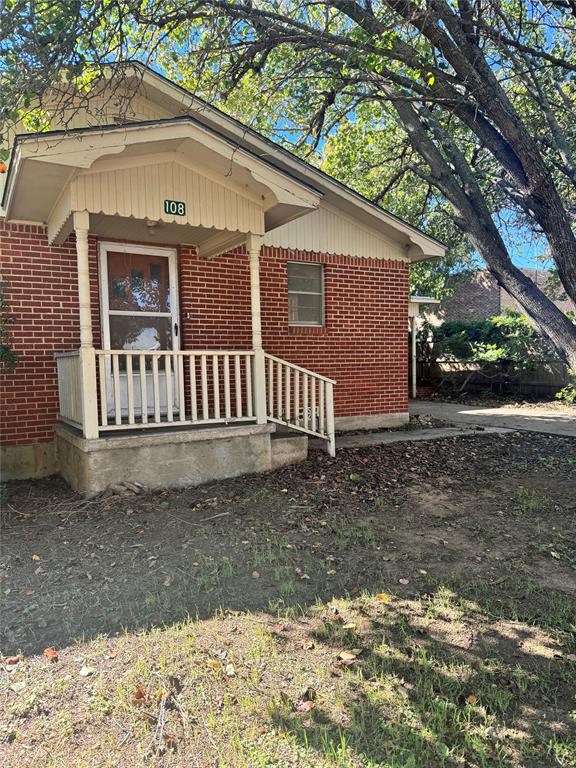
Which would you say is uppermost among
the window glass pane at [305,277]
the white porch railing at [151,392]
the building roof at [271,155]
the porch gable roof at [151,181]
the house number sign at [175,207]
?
the building roof at [271,155]

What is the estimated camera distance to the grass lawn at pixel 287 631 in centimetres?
217

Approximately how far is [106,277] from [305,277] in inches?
135

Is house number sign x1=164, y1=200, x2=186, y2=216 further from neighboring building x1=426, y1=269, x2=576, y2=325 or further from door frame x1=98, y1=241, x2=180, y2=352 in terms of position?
neighboring building x1=426, y1=269, x2=576, y2=325

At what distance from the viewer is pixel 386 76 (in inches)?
200

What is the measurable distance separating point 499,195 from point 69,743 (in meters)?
8.91

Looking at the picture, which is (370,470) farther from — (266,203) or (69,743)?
(69,743)

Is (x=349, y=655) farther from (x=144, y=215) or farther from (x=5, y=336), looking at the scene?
(x=5, y=336)

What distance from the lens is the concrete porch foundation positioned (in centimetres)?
544

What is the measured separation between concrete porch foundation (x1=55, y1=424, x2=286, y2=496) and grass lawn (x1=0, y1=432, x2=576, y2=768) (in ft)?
0.95

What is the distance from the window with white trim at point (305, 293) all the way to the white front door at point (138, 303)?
7.14ft

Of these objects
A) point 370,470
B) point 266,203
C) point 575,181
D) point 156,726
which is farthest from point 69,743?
point 575,181

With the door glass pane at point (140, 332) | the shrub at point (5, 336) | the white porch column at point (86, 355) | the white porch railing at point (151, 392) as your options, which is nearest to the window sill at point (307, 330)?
the white porch railing at point (151, 392)

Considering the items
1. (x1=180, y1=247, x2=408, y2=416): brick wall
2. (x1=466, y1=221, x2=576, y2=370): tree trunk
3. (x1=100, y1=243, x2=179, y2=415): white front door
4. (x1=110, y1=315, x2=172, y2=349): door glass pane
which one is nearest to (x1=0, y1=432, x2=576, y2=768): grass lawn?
(x1=466, y1=221, x2=576, y2=370): tree trunk

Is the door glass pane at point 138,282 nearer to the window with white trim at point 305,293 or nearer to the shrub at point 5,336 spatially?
the shrub at point 5,336
